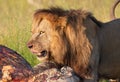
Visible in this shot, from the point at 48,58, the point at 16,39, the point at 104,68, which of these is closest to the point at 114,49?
the point at 104,68

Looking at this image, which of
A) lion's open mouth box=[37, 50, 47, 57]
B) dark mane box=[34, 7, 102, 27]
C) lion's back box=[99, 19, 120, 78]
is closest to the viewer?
lion's open mouth box=[37, 50, 47, 57]

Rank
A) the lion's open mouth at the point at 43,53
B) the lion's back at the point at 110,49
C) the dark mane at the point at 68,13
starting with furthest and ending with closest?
1. the lion's back at the point at 110,49
2. the dark mane at the point at 68,13
3. the lion's open mouth at the point at 43,53

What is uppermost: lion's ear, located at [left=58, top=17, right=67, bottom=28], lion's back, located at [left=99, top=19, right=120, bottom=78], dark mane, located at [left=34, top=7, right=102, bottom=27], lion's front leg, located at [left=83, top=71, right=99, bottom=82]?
dark mane, located at [left=34, top=7, right=102, bottom=27]

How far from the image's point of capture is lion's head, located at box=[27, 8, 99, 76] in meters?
5.78

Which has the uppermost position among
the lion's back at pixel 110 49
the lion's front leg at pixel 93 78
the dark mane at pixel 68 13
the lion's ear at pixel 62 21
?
the dark mane at pixel 68 13

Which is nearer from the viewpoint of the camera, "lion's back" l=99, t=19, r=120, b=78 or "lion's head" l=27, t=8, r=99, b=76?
"lion's head" l=27, t=8, r=99, b=76

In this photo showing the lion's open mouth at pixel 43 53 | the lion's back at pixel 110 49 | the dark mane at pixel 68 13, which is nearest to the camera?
the lion's open mouth at pixel 43 53

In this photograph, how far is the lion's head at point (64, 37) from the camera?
19.0 ft

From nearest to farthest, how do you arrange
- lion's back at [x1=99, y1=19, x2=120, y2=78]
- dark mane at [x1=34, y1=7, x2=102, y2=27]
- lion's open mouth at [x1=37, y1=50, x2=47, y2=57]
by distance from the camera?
lion's open mouth at [x1=37, y1=50, x2=47, y2=57] < dark mane at [x1=34, y1=7, x2=102, y2=27] < lion's back at [x1=99, y1=19, x2=120, y2=78]

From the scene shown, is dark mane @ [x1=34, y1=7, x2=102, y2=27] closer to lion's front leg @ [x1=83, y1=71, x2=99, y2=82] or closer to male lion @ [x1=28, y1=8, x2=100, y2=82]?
male lion @ [x1=28, y1=8, x2=100, y2=82]

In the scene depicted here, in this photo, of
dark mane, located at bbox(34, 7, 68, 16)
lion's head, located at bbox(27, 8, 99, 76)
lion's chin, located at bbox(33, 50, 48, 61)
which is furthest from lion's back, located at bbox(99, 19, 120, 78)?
lion's chin, located at bbox(33, 50, 48, 61)

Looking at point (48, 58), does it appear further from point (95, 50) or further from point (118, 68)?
point (118, 68)

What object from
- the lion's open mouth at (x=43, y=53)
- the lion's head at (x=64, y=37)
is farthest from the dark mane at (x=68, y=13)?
the lion's open mouth at (x=43, y=53)

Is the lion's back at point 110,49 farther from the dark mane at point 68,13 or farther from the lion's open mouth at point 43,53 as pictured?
the lion's open mouth at point 43,53
